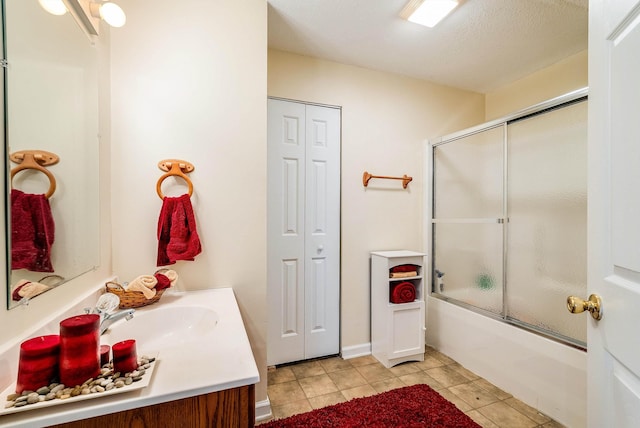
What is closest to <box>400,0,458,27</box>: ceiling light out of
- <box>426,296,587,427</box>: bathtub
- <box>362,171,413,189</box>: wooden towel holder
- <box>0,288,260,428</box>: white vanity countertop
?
<box>362,171,413,189</box>: wooden towel holder

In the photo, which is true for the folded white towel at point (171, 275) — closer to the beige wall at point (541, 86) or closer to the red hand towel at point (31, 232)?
the red hand towel at point (31, 232)

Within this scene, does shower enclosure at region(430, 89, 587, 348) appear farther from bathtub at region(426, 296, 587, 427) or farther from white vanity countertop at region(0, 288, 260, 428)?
white vanity countertop at region(0, 288, 260, 428)

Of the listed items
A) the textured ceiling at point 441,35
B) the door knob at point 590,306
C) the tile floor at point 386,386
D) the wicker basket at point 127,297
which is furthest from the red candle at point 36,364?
the textured ceiling at point 441,35

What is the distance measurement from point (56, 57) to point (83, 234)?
2.02ft

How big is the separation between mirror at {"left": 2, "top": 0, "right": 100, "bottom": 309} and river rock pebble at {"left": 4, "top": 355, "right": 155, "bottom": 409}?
25 centimetres

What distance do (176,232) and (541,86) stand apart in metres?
3.03

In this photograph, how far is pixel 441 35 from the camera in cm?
199

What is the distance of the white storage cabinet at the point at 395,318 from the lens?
2215mm

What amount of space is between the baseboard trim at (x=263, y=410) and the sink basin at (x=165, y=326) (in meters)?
0.75

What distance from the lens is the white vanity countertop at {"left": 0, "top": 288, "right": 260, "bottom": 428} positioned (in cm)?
56

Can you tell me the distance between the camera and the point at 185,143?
4.88 feet

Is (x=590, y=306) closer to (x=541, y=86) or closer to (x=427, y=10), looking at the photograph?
(x=427, y=10)

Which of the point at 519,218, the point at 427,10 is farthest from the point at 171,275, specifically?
the point at 519,218

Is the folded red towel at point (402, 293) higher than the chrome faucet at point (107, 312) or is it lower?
lower
